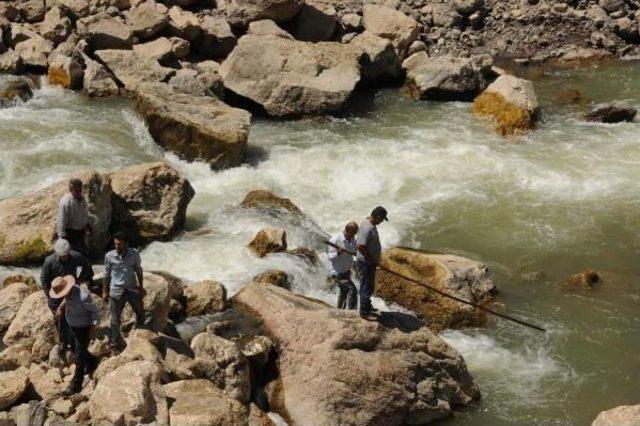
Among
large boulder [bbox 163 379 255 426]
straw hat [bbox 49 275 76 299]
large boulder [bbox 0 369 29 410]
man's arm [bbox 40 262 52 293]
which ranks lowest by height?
large boulder [bbox 0 369 29 410]

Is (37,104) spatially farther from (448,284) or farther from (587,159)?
(587,159)

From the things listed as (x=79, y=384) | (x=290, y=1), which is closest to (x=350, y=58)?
(x=290, y=1)

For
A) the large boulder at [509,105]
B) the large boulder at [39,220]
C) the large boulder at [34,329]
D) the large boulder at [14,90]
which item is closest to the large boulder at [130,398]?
the large boulder at [34,329]

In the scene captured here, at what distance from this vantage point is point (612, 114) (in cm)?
2470

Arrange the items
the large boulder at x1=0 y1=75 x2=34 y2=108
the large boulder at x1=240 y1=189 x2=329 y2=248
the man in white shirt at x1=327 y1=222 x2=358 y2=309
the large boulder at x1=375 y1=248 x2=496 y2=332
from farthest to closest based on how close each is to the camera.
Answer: the large boulder at x1=0 y1=75 x2=34 y2=108, the large boulder at x1=240 y1=189 x2=329 y2=248, the large boulder at x1=375 y1=248 x2=496 y2=332, the man in white shirt at x1=327 y1=222 x2=358 y2=309

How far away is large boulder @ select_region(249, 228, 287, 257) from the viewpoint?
1638 cm

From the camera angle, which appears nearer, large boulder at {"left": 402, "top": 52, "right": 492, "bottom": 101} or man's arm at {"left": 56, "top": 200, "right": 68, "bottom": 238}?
man's arm at {"left": 56, "top": 200, "right": 68, "bottom": 238}

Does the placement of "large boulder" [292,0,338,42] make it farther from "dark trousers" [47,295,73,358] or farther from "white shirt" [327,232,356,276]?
"dark trousers" [47,295,73,358]

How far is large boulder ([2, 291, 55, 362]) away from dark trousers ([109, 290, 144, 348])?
1.01m

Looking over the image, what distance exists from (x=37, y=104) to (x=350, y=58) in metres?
10.4

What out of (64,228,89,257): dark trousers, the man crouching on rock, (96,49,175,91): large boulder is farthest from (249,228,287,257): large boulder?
(96,49,175,91): large boulder

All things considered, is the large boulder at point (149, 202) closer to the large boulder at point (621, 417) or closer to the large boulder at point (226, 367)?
the large boulder at point (226, 367)

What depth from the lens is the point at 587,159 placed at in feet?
72.1

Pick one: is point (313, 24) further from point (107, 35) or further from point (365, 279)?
point (365, 279)
